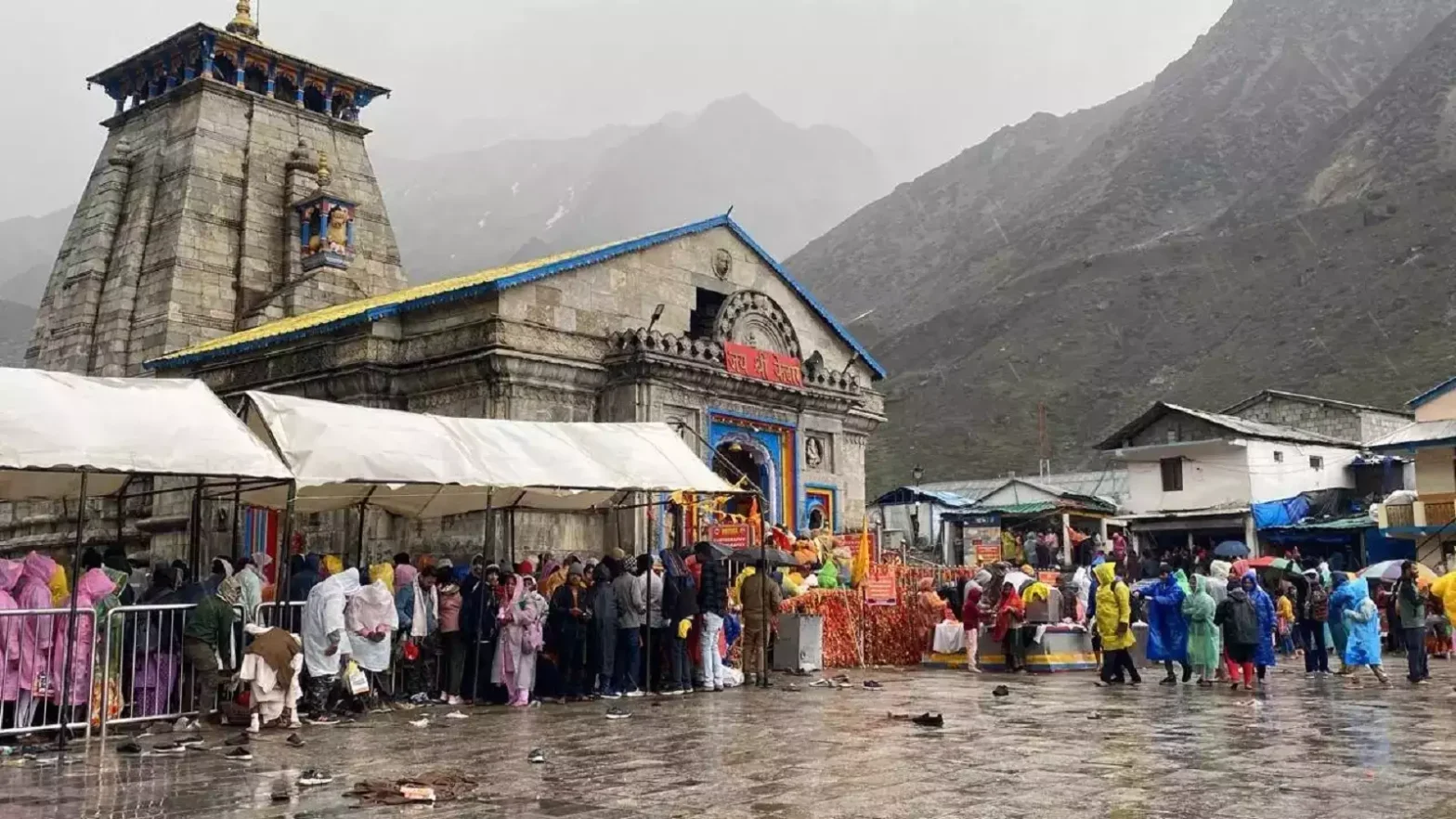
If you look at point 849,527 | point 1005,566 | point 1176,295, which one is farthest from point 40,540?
point 1176,295

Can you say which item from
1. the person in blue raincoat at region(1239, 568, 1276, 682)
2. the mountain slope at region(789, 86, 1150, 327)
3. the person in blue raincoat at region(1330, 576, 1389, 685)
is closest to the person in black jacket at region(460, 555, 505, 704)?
the person in blue raincoat at region(1239, 568, 1276, 682)

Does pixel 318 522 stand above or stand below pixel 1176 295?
below

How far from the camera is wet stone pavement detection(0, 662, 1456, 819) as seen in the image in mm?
7207

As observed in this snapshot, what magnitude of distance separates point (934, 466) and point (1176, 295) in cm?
2926

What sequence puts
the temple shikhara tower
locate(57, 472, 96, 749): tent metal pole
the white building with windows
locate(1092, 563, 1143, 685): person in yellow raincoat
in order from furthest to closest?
the white building with windows → the temple shikhara tower → locate(1092, 563, 1143, 685): person in yellow raincoat → locate(57, 472, 96, 749): tent metal pole

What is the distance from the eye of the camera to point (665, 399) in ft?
72.2

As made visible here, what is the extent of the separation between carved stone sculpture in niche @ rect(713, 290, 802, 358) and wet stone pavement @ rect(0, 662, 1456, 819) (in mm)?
11037

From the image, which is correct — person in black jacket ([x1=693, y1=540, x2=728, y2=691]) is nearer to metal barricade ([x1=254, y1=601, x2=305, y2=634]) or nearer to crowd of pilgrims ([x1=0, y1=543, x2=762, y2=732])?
crowd of pilgrims ([x1=0, y1=543, x2=762, y2=732])

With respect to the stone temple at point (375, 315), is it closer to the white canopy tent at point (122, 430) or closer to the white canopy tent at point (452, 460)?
the white canopy tent at point (452, 460)

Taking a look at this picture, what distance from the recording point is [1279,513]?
3616 cm

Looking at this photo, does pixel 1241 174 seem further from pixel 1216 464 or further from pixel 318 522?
pixel 318 522

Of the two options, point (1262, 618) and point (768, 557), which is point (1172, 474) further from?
point (768, 557)

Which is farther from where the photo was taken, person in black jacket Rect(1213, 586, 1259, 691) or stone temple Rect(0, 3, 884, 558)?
stone temple Rect(0, 3, 884, 558)

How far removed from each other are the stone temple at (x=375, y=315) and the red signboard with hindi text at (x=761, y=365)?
0.16 feet
